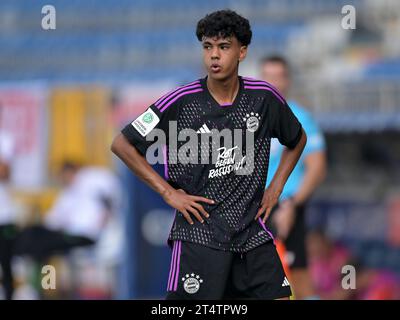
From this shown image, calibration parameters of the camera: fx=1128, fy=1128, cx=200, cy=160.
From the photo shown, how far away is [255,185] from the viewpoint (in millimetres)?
5789

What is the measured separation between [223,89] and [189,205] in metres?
0.62

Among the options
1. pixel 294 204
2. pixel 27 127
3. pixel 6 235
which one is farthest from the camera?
pixel 27 127

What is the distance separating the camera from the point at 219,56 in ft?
18.7

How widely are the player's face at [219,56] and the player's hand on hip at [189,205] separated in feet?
2.04

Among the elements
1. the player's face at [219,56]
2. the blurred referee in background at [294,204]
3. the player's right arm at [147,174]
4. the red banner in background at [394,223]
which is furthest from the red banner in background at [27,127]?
the player's face at [219,56]

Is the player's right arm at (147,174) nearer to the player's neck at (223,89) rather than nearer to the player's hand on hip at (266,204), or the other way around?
the player's hand on hip at (266,204)

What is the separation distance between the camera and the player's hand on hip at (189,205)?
18.7 feet

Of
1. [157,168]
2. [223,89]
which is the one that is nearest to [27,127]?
[157,168]

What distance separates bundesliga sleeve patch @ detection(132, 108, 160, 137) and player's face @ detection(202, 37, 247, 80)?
0.36 meters

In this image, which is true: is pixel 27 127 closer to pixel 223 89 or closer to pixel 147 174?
pixel 147 174

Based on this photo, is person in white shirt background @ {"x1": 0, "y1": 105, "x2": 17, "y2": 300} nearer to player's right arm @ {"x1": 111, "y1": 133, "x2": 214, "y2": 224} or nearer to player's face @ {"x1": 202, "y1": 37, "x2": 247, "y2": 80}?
player's right arm @ {"x1": 111, "y1": 133, "x2": 214, "y2": 224}

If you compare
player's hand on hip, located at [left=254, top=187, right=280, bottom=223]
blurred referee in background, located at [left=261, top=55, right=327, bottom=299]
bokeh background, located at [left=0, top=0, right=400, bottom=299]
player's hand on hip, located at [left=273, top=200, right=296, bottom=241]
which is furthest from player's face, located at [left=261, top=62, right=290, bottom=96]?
bokeh background, located at [left=0, top=0, right=400, bottom=299]

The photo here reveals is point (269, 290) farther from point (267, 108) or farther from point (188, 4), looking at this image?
point (188, 4)

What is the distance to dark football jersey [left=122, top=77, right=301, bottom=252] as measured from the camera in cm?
574
